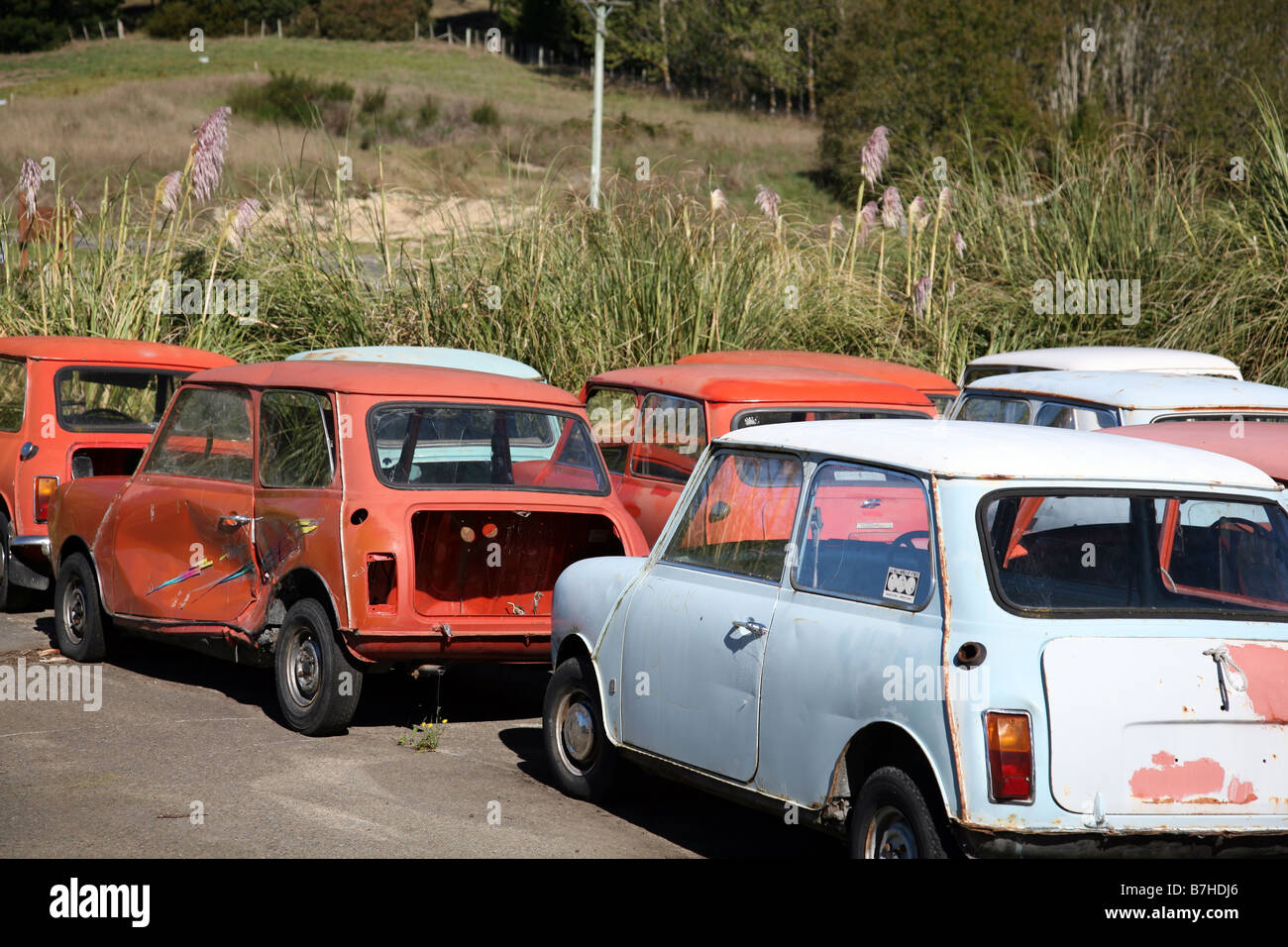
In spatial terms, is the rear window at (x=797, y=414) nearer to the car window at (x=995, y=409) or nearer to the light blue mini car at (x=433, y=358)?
the car window at (x=995, y=409)

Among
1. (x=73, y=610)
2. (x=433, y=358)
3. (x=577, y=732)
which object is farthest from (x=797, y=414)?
(x=73, y=610)

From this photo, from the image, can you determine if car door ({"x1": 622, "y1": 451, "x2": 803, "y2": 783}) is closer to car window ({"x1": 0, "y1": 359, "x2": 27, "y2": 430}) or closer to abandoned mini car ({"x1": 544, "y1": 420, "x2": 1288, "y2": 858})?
abandoned mini car ({"x1": 544, "y1": 420, "x2": 1288, "y2": 858})

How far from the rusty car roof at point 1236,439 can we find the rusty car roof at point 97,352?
5.81m

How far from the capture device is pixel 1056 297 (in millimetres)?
15133

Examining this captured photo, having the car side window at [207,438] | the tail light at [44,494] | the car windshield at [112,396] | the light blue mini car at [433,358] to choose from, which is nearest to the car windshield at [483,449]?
the car side window at [207,438]

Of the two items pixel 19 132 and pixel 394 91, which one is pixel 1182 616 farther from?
pixel 394 91

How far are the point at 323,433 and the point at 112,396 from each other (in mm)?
3762

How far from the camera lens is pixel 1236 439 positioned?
686 centimetres

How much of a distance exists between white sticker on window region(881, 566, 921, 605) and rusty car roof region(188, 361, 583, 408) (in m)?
3.21

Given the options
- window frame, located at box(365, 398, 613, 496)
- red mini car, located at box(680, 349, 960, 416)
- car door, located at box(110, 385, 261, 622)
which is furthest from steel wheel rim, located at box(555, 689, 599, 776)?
red mini car, located at box(680, 349, 960, 416)

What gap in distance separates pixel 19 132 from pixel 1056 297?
135 feet

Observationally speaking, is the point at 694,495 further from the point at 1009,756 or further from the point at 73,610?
the point at 73,610

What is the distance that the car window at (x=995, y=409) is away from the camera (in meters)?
9.66

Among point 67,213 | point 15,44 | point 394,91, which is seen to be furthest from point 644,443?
point 15,44
